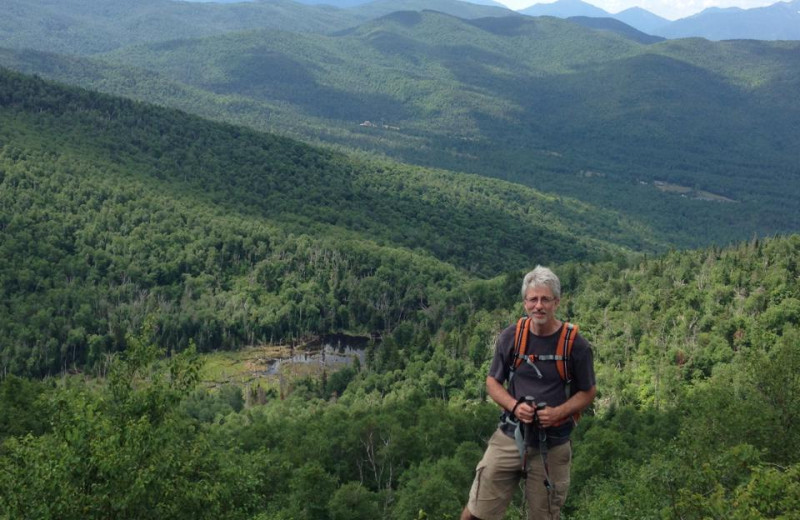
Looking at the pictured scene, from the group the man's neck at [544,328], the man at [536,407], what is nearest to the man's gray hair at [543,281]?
the man at [536,407]

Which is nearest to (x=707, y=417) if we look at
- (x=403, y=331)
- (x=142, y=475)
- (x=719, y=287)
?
(x=142, y=475)

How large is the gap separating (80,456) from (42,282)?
385 ft

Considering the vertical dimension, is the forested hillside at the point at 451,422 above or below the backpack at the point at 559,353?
below

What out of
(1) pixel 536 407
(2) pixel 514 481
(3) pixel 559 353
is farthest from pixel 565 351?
(2) pixel 514 481

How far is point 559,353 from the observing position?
14703 mm

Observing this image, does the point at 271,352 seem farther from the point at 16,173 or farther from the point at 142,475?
the point at 142,475

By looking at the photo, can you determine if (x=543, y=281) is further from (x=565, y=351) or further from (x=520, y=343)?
(x=565, y=351)

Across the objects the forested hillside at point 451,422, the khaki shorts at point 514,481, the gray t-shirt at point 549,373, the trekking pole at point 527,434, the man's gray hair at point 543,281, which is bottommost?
the forested hillside at point 451,422

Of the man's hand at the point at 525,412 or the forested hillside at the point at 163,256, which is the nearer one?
the man's hand at the point at 525,412

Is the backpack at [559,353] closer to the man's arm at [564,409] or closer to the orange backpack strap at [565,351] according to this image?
the orange backpack strap at [565,351]

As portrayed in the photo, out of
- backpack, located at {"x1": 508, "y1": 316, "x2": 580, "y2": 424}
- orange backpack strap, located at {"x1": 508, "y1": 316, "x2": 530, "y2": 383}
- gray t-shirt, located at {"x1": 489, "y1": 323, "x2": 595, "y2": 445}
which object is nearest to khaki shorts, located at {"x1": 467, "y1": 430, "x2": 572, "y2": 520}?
gray t-shirt, located at {"x1": 489, "y1": 323, "x2": 595, "y2": 445}

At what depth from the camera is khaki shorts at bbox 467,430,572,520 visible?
1505 cm

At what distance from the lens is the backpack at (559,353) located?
14703 millimetres

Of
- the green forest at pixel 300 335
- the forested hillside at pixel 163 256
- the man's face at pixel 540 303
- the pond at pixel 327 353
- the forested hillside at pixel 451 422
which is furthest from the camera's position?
the pond at pixel 327 353
